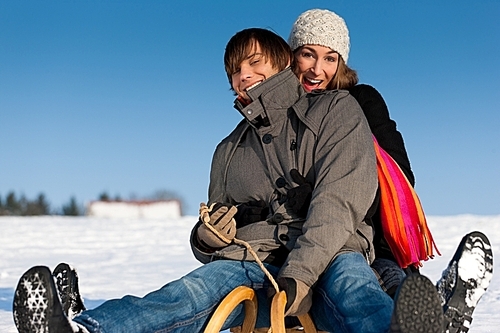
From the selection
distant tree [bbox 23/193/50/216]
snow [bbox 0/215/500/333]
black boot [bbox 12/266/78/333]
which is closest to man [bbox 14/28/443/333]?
black boot [bbox 12/266/78/333]

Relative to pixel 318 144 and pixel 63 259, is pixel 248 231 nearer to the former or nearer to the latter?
pixel 318 144

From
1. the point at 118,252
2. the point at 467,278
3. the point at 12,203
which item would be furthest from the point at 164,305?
the point at 12,203

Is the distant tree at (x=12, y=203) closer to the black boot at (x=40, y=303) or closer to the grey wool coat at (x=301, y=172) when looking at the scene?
the grey wool coat at (x=301, y=172)

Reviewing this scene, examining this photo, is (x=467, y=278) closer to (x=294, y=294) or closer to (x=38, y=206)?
(x=294, y=294)

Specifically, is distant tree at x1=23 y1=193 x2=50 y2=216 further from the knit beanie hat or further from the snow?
the knit beanie hat

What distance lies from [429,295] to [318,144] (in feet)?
2.70

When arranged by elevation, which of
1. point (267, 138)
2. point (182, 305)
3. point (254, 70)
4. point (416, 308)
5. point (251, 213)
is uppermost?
point (254, 70)

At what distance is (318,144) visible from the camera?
2303 mm

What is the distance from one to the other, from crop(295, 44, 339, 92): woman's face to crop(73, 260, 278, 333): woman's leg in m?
0.98

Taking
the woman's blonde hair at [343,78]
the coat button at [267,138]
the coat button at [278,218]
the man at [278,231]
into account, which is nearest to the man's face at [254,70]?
the man at [278,231]

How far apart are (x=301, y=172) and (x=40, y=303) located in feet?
3.40

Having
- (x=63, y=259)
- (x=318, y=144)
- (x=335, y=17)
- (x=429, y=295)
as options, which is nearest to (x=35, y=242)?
(x=63, y=259)

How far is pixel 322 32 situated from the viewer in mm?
3014

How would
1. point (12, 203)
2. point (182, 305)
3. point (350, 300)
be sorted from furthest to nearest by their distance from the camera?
point (12, 203) < point (182, 305) < point (350, 300)
